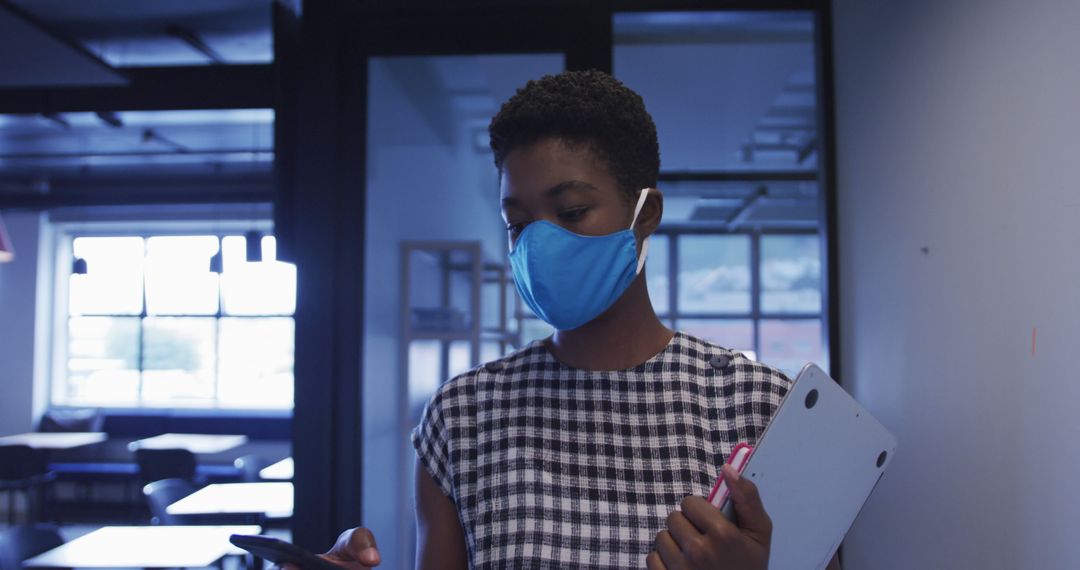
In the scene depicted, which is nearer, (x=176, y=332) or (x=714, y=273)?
(x=176, y=332)

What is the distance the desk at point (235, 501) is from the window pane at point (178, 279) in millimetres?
5239

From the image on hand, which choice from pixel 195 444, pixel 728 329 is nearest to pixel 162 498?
pixel 195 444

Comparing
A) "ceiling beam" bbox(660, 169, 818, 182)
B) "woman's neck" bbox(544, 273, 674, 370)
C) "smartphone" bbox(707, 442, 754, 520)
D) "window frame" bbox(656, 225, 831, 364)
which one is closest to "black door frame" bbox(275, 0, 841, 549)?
"ceiling beam" bbox(660, 169, 818, 182)

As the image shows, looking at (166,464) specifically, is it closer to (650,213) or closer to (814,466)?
(650,213)

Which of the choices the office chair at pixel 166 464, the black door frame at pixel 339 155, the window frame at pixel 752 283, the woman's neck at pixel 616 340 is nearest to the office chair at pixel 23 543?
the black door frame at pixel 339 155

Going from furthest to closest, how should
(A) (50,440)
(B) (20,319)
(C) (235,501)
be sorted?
(B) (20,319) < (A) (50,440) < (C) (235,501)

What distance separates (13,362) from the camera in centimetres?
818

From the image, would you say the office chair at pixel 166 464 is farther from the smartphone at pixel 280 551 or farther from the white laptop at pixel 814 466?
the white laptop at pixel 814 466

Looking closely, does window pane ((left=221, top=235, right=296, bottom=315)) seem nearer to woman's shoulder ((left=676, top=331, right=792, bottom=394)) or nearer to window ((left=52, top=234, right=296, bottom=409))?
window ((left=52, top=234, right=296, bottom=409))

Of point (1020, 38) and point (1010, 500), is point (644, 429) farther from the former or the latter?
point (1020, 38)

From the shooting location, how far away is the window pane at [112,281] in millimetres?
8508

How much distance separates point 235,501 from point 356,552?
3274 mm

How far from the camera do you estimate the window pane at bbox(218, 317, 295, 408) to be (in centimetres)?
876

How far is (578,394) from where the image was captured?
0.93m
